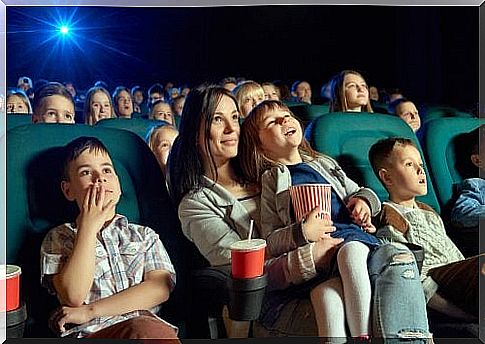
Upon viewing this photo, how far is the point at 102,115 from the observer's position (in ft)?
6.23

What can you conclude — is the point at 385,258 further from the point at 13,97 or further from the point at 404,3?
the point at 13,97

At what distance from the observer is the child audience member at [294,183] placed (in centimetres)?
186

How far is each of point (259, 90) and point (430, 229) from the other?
1.91 feet

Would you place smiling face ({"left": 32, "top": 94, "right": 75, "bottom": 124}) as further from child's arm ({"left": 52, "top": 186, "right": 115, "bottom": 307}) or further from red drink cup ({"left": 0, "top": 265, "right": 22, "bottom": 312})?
red drink cup ({"left": 0, "top": 265, "right": 22, "bottom": 312})

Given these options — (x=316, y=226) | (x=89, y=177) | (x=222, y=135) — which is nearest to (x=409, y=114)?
(x=316, y=226)

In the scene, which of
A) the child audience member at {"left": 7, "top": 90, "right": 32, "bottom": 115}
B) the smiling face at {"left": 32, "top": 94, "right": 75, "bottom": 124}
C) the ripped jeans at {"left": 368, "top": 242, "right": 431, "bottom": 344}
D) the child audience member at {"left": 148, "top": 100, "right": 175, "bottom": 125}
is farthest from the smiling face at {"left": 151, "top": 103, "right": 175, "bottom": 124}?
the ripped jeans at {"left": 368, "top": 242, "right": 431, "bottom": 344}

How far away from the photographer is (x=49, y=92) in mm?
1889

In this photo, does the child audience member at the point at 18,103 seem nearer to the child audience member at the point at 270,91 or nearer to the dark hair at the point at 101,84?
the dark hair at the point at 101,84

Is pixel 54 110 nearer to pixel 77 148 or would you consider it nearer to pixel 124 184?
pixel 77 148

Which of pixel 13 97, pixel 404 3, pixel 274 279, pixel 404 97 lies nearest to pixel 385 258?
pixel 274 279

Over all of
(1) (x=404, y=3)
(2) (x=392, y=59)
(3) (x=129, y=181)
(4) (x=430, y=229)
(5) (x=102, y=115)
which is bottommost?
(4) (x=430, y=229)

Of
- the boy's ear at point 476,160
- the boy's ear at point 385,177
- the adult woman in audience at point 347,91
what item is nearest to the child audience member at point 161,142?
the adult woman in audience at point 347,91

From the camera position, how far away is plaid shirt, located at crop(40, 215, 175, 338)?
1.85m

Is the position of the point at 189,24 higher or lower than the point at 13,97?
higher
